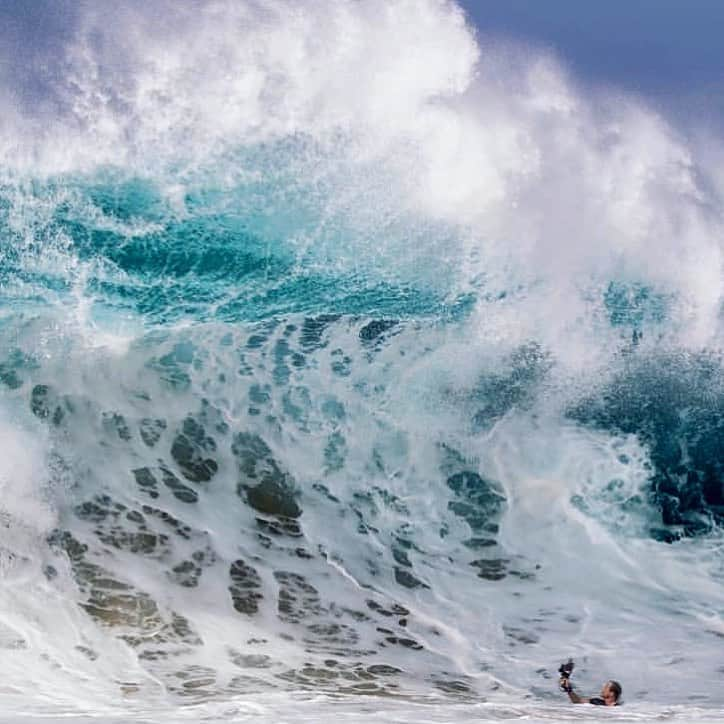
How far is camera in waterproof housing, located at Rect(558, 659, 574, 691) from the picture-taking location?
745 cm

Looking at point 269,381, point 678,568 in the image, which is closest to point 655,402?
point 678,568

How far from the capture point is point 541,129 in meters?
8.58

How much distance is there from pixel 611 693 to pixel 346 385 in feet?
13.3

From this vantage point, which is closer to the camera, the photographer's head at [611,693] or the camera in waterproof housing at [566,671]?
the photographer's head at [611,693]

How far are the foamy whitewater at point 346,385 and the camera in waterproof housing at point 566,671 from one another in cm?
10

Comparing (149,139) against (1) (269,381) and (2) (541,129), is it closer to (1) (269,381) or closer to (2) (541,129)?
(1) (269,381)

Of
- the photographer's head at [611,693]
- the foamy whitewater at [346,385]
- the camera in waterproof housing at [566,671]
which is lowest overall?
the photographer's head at [611,693]

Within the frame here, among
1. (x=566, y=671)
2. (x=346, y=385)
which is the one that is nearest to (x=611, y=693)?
Result: (x=566, y=671)

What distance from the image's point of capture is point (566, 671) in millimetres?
7543

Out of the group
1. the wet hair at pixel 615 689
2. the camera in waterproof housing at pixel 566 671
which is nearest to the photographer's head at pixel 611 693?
the wet hair at pixel 615 689

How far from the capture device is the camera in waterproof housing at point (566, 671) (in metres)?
7.45

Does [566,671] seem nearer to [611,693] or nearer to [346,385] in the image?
[611,693]

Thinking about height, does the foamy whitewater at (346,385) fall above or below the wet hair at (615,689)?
above

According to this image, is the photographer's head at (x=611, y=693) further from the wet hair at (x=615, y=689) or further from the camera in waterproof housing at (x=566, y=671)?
the camera in waterproof housing at (x=566, y=671)
